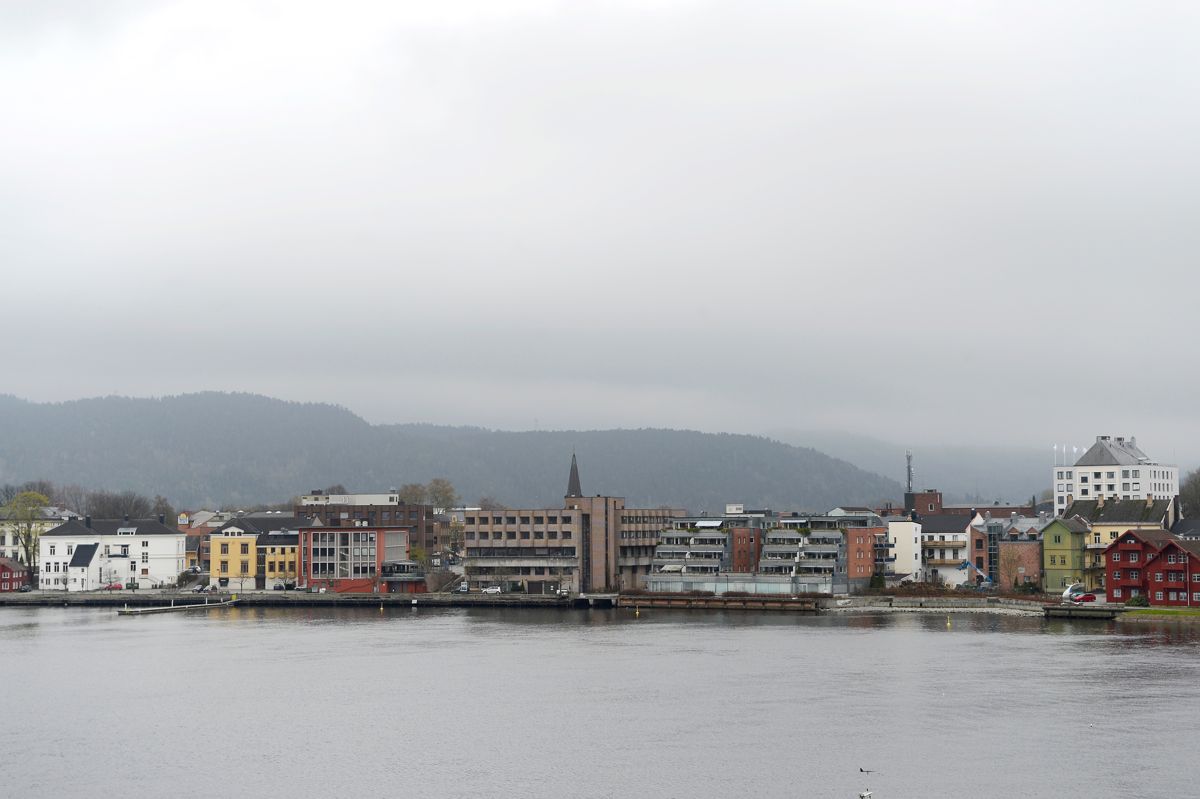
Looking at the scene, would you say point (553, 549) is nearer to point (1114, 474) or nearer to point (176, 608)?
point (176, 608)

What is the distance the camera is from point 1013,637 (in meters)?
74.8

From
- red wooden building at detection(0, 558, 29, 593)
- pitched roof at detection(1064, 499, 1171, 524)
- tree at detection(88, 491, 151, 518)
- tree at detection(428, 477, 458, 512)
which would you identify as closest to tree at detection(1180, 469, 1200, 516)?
pitched roof at detection(1064, 499, 1171, 524)

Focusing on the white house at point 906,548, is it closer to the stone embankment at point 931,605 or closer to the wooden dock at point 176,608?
the stone embankment at point 931,605

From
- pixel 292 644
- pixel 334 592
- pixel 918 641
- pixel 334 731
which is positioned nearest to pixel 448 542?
pixel 334 592

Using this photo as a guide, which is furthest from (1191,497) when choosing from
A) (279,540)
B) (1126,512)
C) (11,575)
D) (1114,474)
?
(11,575)

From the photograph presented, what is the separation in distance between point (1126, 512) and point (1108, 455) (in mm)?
43191

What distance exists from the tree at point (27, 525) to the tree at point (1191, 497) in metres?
109

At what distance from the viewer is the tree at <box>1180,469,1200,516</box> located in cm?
13200

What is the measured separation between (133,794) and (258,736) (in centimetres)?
858

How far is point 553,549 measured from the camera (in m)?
110

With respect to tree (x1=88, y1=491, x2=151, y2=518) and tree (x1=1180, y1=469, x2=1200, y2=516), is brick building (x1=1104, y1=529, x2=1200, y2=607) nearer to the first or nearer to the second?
tree (x1=1180, y1=469, x2=1200, y2=516)

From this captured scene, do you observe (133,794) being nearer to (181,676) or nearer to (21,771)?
(21,771)

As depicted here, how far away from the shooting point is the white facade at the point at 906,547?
106438mm

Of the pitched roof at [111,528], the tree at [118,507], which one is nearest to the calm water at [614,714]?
the pitched roof at [111,528]
